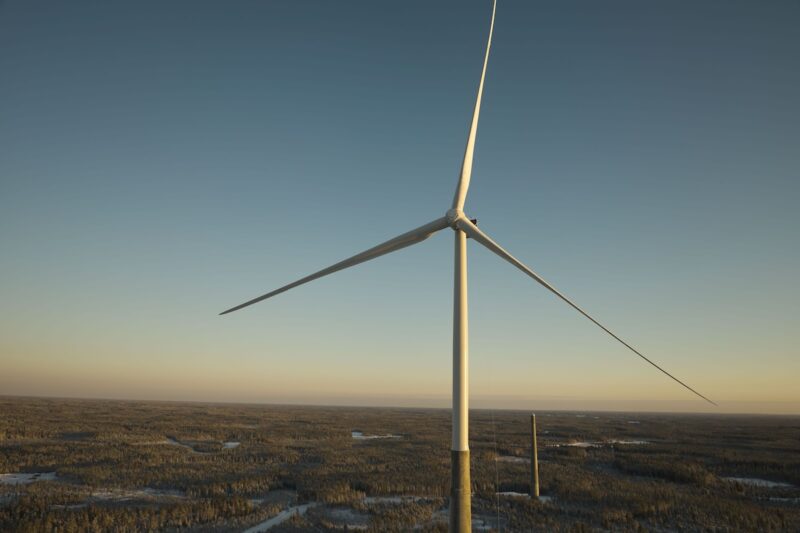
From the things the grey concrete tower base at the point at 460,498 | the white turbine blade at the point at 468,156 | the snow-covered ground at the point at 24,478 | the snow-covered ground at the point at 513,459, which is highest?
the white turbine blade at the point at 468,156

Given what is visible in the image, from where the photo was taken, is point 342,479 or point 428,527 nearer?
point 428,527

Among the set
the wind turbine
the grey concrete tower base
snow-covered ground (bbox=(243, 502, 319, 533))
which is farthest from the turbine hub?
snow-covered ground (bbox=(243, 502, 319, 533))

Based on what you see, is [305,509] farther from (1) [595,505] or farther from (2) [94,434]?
(2) [94,434]

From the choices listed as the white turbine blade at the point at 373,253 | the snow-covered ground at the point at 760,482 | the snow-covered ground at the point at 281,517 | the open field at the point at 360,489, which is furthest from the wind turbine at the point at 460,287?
the snow-covered ground at the point at 760,482

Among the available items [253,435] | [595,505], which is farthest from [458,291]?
[253,435]

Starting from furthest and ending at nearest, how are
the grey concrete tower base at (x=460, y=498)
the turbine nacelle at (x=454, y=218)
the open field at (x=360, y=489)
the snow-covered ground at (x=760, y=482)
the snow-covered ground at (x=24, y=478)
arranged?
1. the snow-covered ground at (x=760, y=482)
2. the snow-covered ground at (x=24, y=478)
3. the open field at (x=360, y=489)
4. the turbine nacelle at (x=454, y=218)
5. the grey concrete tower base at (x=460, y=498)

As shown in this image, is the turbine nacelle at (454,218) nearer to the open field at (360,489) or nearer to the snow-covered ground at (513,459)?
the open field at (360,489)

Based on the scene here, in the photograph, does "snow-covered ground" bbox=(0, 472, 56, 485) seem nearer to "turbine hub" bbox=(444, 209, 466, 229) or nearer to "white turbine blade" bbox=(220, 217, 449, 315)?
"white turbine blade" bbox=(220, 217, 449, 315)

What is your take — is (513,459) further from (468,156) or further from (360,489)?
(468,156)
